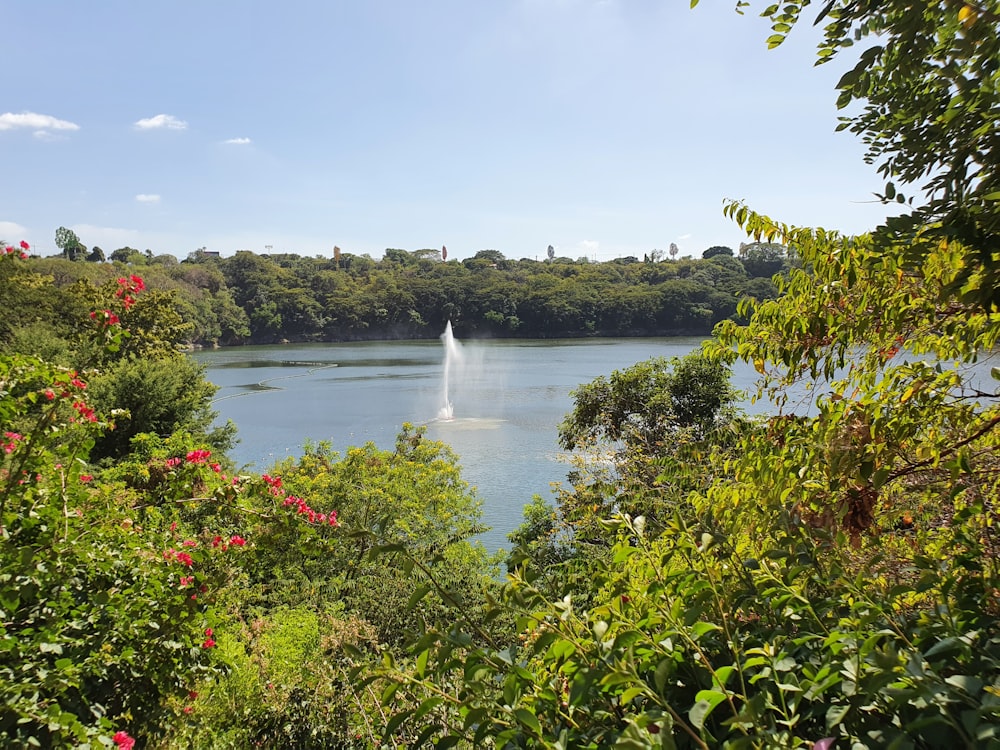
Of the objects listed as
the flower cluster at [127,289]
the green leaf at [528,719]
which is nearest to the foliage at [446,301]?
the flower cluster at [127,289]

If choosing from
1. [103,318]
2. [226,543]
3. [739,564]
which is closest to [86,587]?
[226,543]

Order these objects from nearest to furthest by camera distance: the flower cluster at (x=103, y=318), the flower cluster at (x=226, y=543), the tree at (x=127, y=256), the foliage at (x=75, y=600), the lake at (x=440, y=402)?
1. the foliage at (x=75, y=600)
2. the flower cluster at (x=103, y=318)
3. the flower cluster at (x=226, y=543)
4. the lake at (x=440, y=402)
5. the tree at (x=127, y=256)

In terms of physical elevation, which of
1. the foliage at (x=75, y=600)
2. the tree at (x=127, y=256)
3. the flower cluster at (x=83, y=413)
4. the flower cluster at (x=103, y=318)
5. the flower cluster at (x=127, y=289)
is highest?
the tree at (x=127, y=256)

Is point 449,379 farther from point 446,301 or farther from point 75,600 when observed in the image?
point 446,301

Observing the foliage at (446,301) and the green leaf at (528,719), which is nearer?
the green leaf at (528,719)

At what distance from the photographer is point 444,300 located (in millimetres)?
87375

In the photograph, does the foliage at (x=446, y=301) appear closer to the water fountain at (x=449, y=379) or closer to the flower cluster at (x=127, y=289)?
the water fountain at (x=449, y=379)

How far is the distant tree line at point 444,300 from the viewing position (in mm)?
71562

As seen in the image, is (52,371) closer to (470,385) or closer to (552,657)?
(552,657)

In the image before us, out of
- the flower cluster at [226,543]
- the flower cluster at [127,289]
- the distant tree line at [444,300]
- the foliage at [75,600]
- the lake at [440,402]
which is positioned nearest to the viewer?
the foliage at [75,600]

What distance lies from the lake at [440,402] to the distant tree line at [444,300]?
23.8ft

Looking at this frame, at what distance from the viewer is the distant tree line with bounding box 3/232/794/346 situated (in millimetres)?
71562

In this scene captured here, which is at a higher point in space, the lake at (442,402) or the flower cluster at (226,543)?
the flower cluster at (226,543)

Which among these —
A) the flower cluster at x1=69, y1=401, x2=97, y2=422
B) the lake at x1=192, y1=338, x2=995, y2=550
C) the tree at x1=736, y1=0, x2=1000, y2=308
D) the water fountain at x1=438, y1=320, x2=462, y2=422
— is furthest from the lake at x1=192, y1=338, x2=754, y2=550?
the tree at x1=736, y1=0, x2=1000, y2=308
